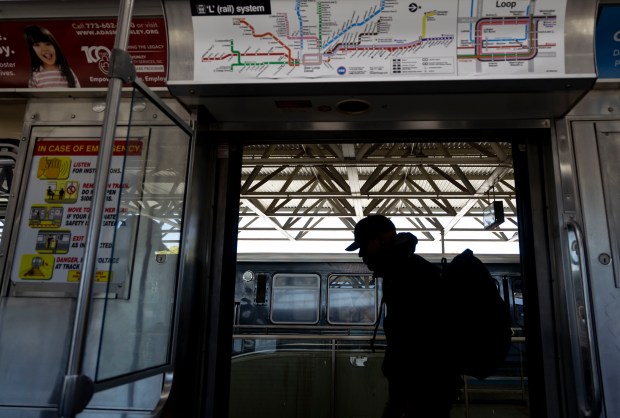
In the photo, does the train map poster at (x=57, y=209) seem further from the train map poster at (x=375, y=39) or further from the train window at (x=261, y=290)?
the train window at (x=261, y=290)

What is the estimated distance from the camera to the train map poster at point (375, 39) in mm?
2145

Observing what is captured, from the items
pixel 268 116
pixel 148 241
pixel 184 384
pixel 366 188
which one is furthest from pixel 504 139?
pixel 366 188

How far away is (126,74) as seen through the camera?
5.39ft

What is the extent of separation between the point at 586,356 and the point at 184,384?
2007 millimetres

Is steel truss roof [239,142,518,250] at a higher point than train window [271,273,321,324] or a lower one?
higher

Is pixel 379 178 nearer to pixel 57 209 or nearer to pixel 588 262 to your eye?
pixel 588 262

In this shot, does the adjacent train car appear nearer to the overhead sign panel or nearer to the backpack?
the backpack

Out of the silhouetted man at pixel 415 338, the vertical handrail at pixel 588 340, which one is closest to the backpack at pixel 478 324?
the silhouetted man at pixel 415 338

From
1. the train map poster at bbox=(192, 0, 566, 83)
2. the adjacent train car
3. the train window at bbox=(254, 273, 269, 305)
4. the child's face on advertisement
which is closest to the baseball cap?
the train map poster at bbox=(192, 0, 566, 83)

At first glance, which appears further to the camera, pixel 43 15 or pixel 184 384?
pixel 43 15

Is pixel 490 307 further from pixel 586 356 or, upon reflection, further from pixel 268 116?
pixel 268 116

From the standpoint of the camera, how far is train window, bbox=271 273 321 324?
8242 millimetres

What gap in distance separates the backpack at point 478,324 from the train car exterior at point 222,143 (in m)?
0.43

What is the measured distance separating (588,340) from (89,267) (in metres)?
2.18
